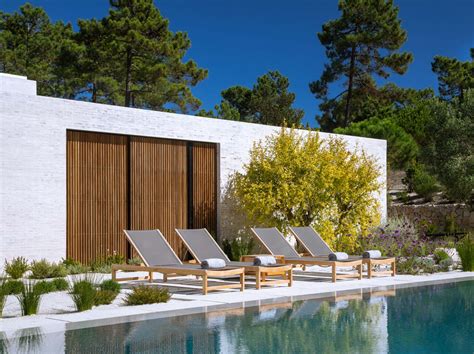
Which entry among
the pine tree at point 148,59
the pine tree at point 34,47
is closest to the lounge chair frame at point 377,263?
the pine tree at point 148,59

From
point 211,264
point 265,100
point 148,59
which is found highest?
point 265,100

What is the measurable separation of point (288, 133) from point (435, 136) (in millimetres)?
12420

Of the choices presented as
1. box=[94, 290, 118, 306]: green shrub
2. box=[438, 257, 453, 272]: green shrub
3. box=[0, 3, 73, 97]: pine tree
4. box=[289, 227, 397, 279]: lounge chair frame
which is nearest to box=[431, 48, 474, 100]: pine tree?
box=[0, 3, 73, 97]: pine tree

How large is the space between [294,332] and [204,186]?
1065 cm

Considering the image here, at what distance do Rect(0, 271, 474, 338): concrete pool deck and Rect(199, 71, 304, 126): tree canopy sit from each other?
104ft

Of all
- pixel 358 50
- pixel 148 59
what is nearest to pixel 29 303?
pixel 148 59

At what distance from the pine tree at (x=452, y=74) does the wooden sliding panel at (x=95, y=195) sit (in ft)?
96.1

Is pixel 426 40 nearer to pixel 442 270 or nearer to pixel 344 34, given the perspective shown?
pixel 344 34

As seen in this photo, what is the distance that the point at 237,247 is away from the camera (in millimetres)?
17734

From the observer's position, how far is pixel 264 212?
18.1 metres

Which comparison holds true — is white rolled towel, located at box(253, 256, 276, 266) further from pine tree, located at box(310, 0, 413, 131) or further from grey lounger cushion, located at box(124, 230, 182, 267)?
pine tree, located at box(310, 0, 413, 131)

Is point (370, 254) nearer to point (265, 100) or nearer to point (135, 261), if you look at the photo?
point (135, 261)

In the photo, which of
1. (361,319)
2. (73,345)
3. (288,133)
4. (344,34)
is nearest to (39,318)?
(73,345)

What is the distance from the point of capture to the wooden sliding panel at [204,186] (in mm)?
18078
